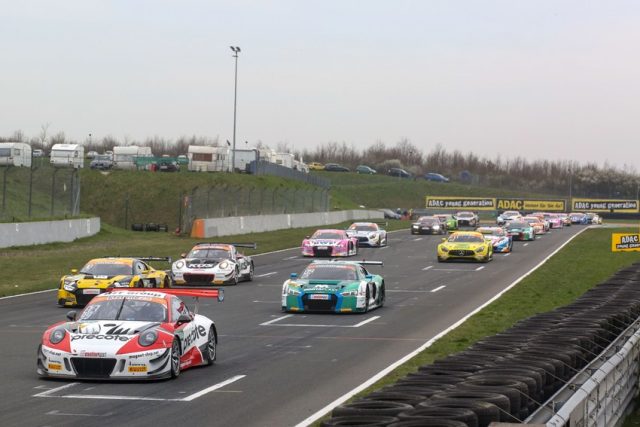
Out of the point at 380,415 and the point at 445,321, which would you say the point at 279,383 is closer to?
the point at 380,415

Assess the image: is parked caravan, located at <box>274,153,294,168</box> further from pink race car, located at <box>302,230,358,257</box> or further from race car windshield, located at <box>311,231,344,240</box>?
pink race car, located at <box>302,230,358,257</box>

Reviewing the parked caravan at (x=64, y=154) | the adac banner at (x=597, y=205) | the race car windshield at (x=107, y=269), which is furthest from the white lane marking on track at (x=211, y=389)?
the adac banner at (x=597, y=205)

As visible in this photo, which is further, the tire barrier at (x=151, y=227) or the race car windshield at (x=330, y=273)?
the tire barrier at (x=151, y=227)

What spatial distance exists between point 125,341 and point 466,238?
111 feet

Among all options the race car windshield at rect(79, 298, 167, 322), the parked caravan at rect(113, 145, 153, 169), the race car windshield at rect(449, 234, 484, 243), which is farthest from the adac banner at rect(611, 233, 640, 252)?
the parked caravan at rect(113, 145, 153, 169)

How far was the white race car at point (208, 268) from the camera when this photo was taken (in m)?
33.8

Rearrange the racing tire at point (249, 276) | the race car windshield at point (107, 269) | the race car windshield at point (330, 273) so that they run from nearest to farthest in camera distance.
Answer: the race car windshield at point (330, 273)
the race car windshield at point (107, 269)
the racing tire at point (249, 276)

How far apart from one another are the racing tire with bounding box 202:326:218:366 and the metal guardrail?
6.25 m

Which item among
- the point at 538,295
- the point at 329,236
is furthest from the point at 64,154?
the point at 538,295

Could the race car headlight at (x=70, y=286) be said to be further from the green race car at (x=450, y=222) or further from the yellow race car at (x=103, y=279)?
the green race car at (x=450, y=222)

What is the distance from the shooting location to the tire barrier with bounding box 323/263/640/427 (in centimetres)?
848

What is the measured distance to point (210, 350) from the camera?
17.4 m

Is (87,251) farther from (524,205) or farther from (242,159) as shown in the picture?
(524,205)

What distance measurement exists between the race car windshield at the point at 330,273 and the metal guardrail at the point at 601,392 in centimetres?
1248
